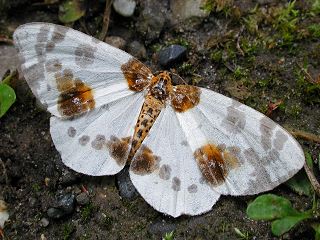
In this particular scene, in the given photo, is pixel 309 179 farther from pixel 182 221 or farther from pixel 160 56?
pixel 160 56

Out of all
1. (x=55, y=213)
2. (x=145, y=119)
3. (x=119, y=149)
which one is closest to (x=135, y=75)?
(x=145, y=119)

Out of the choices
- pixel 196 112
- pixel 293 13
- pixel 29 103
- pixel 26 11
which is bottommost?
pixel 29 103

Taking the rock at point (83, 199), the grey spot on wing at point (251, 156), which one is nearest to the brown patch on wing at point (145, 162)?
the rock at point (83, 199)

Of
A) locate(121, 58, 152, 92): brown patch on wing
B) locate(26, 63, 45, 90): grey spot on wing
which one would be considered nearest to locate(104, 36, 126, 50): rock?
locate(121, 58, 152, 92): brown patch on wing

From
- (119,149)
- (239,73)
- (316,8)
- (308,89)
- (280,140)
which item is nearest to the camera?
(280,140)

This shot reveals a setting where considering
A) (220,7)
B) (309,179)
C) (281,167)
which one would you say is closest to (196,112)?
(281,167)

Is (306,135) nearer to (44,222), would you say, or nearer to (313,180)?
(313,180)
